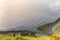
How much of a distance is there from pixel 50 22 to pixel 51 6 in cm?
16

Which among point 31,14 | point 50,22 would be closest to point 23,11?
point 31,14

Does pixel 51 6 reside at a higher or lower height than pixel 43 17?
higher

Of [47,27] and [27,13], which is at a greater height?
[27,13]

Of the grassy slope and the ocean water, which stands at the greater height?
the ocean water

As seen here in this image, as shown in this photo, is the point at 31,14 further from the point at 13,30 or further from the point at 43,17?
the point at 13,30

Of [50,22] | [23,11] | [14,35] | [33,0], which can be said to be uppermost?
[33,0]

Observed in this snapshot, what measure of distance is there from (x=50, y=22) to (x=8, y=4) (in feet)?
1.53

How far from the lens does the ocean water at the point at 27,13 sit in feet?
4.84

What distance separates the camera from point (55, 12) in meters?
1.48

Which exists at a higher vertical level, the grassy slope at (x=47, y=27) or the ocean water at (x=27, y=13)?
the ocean water at (x=27, y=13)

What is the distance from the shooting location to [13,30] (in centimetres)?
146

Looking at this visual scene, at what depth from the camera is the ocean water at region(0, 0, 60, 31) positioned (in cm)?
147

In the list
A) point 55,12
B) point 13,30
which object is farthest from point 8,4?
point 55,12

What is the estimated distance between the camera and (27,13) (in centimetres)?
148
